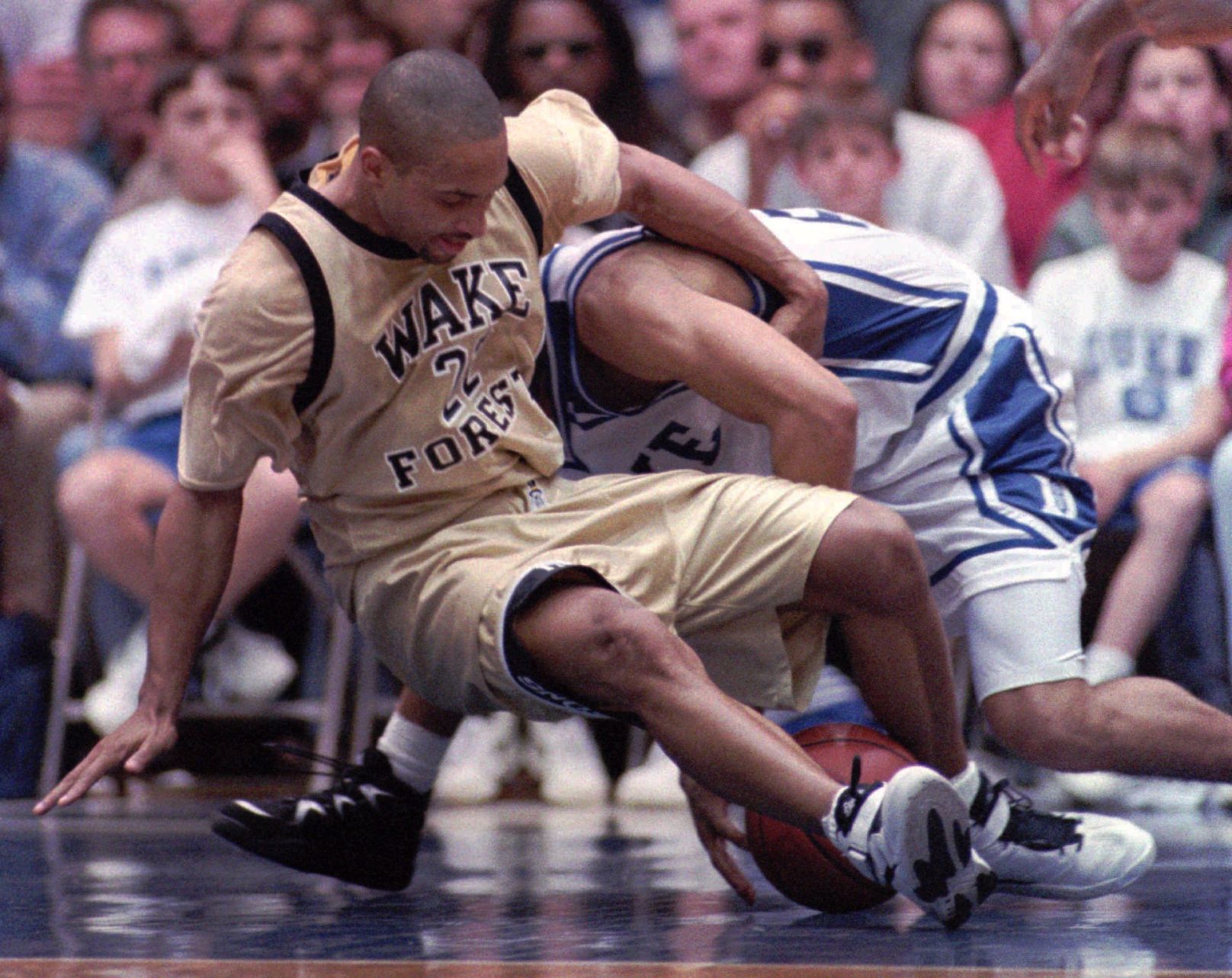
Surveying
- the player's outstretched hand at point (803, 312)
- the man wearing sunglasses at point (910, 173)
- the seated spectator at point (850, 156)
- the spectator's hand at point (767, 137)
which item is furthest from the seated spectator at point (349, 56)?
the player's outstretched hand at point (803, 312)

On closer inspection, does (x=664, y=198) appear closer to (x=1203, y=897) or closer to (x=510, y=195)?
(x=510, y=195)

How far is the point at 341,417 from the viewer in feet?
10.0

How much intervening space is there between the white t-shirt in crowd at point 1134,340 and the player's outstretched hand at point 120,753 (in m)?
3.14

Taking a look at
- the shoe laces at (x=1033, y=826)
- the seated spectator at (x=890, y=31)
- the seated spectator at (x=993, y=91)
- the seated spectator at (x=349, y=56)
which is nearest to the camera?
the shoe laces at (x=1033, y=826)

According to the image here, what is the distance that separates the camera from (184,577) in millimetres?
3053

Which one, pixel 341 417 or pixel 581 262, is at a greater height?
pixel 581 262

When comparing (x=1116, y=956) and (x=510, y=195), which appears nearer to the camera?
(x=1116, y=956)

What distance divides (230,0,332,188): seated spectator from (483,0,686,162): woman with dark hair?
2.36 feet

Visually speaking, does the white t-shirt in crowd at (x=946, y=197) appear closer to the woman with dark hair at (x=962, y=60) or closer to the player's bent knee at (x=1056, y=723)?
the woman with dark hair at (x=962, y=60)

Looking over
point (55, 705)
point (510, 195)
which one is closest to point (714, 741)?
point (510, 195)

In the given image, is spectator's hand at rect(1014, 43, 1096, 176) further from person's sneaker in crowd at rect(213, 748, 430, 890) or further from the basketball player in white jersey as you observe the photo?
person's sneaker in crowd at rect(213, 748, 430, 890)

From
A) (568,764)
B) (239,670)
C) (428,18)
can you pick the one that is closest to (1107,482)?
(568,764)

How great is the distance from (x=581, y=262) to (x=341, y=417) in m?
0.57

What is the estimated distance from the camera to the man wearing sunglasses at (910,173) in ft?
19.1
